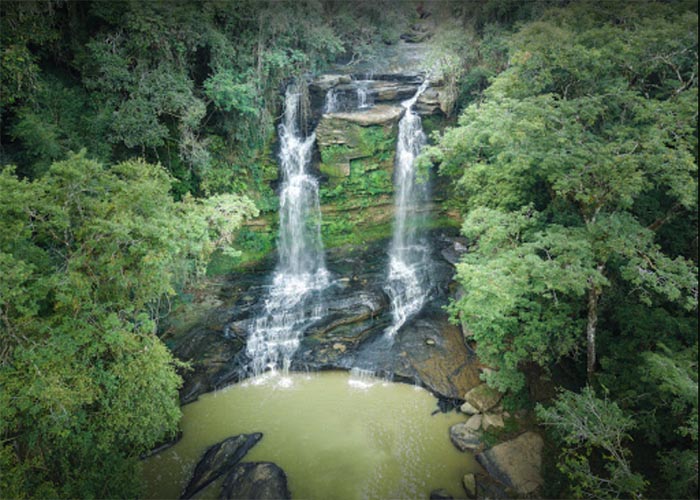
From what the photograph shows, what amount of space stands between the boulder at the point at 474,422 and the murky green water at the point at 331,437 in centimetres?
30

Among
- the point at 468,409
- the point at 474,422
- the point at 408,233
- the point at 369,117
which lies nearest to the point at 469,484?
the point at 474,422

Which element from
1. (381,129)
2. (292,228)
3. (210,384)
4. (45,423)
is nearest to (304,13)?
(381,129)

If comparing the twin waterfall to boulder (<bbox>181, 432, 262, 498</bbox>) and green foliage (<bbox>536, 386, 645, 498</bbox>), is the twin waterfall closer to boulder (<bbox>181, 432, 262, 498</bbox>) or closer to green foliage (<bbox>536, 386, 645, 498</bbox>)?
boulder (<bbox>181, 432, 262, 498</bbox>)

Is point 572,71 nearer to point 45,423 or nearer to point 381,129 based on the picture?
point 381,129

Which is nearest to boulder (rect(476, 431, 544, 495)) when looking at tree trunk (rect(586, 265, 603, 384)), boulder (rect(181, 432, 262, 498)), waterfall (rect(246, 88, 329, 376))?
tree trunk (rect(586, 265, 603, 384))

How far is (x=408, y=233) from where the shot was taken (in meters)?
20.2

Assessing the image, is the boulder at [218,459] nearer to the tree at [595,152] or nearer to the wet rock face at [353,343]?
the wet rock face at [353,343]

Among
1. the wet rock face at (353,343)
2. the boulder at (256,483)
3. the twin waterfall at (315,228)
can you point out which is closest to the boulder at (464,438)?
the wet rock face at (353,343)

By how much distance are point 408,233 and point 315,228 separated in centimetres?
477

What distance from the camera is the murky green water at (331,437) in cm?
882

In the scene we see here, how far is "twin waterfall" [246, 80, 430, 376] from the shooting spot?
51.7ft

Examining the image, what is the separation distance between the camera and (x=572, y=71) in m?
9.35

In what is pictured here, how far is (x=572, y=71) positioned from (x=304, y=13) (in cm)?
1135

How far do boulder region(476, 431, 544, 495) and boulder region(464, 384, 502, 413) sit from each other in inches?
47.6
